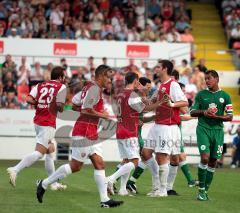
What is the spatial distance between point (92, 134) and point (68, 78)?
16.6 metres

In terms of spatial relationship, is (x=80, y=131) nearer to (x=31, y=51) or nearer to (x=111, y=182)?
(x=111, y=182)

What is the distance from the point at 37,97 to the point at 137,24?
19446 mm

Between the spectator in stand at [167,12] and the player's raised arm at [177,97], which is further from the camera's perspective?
the spectator in stand at [167,12]

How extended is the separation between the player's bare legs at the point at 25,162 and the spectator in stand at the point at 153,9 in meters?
20.6

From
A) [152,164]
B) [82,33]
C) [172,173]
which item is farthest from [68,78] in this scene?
[152,164]

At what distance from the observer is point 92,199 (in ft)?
52.5

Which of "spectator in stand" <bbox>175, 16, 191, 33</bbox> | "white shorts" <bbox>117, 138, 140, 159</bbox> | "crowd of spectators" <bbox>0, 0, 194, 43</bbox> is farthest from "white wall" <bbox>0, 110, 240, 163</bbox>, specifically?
"white shorts" <bbox>117, 138, 140, 159</bbox>

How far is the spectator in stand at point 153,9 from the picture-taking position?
1463 inches

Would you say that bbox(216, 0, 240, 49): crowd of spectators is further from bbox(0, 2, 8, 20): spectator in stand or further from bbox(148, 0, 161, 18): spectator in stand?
bbox(0, 2, 8, 20): spectator in stand

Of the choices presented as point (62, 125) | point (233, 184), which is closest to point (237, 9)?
point (62, 125)

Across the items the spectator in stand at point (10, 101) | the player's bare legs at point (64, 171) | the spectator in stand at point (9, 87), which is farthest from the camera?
the spectator in stand at point (9, 87)

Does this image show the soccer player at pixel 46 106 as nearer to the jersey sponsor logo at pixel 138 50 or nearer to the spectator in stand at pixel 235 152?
the spectator in stand at pixel 235 152

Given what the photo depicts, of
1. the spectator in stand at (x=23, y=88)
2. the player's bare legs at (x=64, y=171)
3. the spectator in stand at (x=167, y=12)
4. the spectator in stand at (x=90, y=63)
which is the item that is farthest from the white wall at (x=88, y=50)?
the player's bare legs at (x=64, y=171)

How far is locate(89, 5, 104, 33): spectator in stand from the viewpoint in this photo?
3534cm
